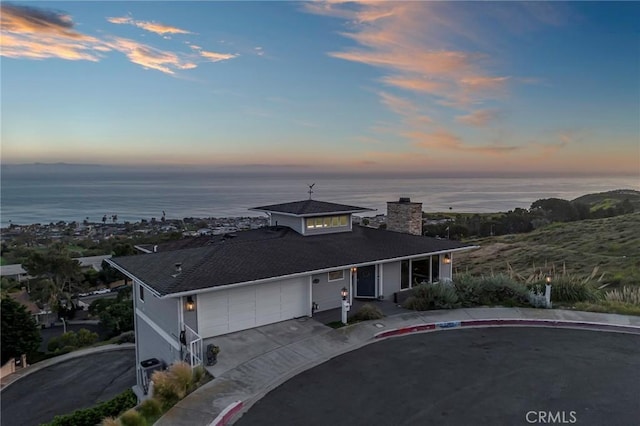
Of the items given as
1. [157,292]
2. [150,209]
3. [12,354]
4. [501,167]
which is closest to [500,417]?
[157,292]

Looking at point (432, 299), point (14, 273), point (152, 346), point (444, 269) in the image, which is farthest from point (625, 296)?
point (14, 273)

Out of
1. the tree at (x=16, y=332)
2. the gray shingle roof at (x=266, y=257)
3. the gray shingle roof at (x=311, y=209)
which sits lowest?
the tree at (x=16, y=332)

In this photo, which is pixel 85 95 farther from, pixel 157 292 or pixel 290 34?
pixel 157 292

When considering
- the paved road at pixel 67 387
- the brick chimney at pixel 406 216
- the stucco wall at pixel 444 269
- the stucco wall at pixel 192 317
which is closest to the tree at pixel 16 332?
the paved road at pixel 67 387

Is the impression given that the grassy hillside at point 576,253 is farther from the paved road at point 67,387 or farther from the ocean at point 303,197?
the ocean at point 303,197

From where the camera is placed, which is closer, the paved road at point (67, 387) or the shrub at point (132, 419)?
the shrub at point (132, 419)

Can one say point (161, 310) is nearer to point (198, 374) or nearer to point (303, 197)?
point (198, 374)
